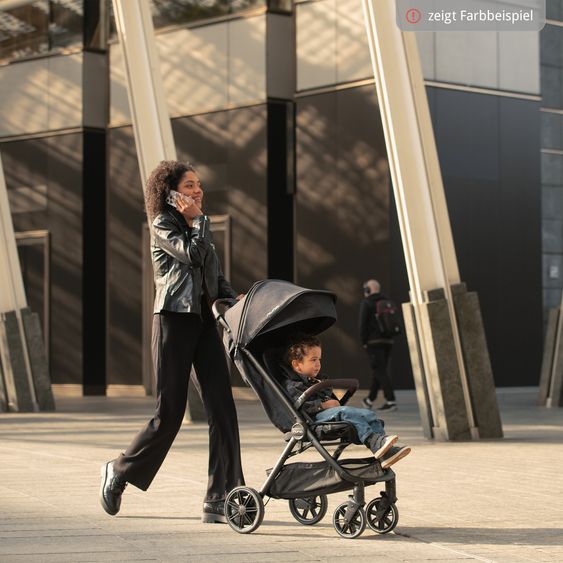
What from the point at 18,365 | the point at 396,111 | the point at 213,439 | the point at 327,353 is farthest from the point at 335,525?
the point at 327,353

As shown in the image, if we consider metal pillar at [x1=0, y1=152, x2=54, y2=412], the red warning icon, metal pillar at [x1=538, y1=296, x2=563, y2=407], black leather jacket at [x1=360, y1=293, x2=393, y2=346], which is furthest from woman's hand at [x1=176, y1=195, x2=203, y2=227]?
metal pillar at [x1=538, y1=296, x2=563, y2=407]

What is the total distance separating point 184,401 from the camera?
757cm

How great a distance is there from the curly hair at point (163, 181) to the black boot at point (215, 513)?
1.63 metres

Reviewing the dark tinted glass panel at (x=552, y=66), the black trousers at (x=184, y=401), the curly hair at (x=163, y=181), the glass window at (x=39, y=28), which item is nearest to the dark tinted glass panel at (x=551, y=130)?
the dark tinted glass panel at (x=552, y=66)

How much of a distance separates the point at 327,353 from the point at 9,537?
16598mm

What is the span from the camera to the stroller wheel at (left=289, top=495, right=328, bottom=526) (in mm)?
7359

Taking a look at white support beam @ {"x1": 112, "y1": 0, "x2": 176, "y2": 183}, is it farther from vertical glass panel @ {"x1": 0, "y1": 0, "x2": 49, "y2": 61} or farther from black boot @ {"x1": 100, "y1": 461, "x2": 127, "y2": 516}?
vertical glass panel @ {"x1": 0, "y1": 0, "x2": 49, "y2": 61}

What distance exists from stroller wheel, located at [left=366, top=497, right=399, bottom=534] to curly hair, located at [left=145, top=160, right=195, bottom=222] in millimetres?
2043

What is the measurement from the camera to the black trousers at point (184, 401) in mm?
7473

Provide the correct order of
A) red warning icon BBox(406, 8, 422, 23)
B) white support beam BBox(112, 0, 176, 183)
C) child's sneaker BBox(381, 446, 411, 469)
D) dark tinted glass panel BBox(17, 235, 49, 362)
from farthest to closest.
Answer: dark tinted glass panel BBox(17, 235, 49, 362), white support beam BBox(112, 0, 176, 183), red warning icon BBox(406, 8, 422, 23), child's sneaker BBox(381, 446, 411, 469)

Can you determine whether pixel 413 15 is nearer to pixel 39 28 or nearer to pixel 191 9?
pixel 191 9

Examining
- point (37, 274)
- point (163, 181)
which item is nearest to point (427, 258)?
point (163, 181)

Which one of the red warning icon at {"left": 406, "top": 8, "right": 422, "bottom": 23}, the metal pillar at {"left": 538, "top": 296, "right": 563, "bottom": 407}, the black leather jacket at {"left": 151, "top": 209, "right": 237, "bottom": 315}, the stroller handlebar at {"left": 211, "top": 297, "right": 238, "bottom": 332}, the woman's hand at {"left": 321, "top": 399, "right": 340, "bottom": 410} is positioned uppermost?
the red warning icon at {"left": 406, "top": 8, "right": 422, "bottom": 23}

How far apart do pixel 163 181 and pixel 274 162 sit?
1620 cm
